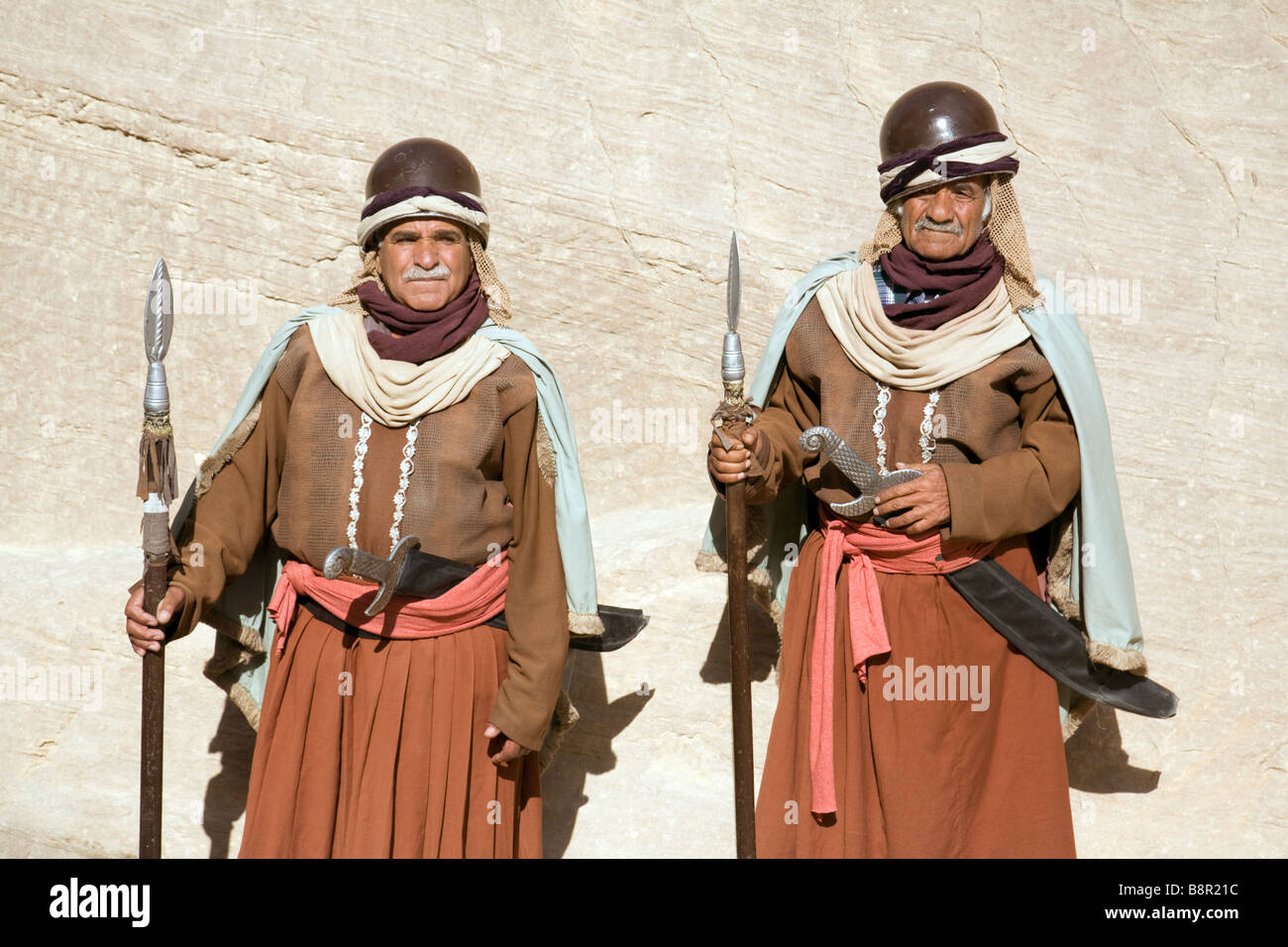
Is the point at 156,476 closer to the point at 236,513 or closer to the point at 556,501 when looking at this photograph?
the point at 236,513

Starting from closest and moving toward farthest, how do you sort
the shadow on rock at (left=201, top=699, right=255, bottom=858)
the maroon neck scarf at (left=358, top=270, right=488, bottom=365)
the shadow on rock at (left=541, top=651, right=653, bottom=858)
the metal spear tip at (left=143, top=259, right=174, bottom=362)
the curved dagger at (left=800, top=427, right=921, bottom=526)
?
the metal spear tip at (left=143, top=259, right=174, bottom=362) → the curved dagger at (left=800, top=427, right=921, bottom=526) → the maroon neck scarf at (left=358, top=270, right=488, bottom=365) → the shadow on rock at (left=201, top=699, right=255, bottom=858) → the shadow on rock at (left=541, top=651, right=653, bottom=858)

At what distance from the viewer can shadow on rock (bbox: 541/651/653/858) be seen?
6004 millimetres

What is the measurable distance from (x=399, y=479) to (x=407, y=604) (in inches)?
14.6

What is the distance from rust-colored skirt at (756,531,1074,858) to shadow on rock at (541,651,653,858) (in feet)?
3.54

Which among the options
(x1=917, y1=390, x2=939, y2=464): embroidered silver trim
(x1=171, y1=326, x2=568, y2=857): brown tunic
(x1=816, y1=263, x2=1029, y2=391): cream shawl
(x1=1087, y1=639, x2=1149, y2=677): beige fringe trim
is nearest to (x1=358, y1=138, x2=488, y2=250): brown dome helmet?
(x1=171, y1=326, x2=568, y2=857): brown tunic

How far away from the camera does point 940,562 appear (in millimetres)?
4914

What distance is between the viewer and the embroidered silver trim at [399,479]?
15.5 feet

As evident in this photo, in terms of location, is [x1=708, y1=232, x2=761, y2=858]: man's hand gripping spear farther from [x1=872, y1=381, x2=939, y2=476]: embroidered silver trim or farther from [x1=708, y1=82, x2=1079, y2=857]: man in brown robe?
[x1=872, y1=381, x2=939, y2=476]: embroidered silver trim

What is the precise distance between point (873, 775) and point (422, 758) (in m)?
1.39

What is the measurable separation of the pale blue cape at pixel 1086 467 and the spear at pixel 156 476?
5.96 feet

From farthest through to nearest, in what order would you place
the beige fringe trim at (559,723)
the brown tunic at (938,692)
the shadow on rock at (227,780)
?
the shadow on rock at (227,780) < the beige fringe trim at (559,723) < the brown tunic at (938,692)

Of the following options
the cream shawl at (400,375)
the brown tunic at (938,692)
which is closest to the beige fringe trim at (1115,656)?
the brown tunic at (938,692)

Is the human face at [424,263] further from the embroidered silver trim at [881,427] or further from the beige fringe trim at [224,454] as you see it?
the embroidered silver trim at [881,427]

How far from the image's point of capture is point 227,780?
19.4 ft
